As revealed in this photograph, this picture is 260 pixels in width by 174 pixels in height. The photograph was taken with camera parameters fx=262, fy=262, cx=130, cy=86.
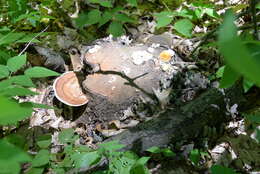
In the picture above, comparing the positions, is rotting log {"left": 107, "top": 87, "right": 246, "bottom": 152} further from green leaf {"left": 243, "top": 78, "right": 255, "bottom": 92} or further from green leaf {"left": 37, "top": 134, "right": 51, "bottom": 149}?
green leaf {"left": 243, "top": 78, "right": 255, "bottom": 92}

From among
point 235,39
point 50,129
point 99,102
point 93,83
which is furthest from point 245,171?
point 235,39

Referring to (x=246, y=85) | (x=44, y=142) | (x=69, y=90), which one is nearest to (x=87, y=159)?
(x=44, y=142)

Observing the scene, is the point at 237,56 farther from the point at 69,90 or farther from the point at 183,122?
the point at 69,90

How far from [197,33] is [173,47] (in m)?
0.53

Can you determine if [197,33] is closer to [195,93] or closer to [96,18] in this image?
[195,93]

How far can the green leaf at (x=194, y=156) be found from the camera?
8.94 feet

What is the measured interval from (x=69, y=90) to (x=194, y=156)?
6.17ft

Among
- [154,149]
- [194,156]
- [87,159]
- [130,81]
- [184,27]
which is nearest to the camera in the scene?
[87,159]

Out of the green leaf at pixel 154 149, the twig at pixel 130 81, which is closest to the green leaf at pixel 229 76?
the green leaf at pixel 154 149

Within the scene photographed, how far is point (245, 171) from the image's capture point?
2.58 metres

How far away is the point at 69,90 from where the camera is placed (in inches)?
143

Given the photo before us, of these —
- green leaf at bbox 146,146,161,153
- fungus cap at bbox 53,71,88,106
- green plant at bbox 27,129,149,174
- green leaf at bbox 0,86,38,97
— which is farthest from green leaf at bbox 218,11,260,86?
fungus cap at bbox 53,71,88,106

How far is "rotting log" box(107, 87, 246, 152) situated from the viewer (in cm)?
272

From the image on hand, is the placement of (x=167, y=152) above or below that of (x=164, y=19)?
below
